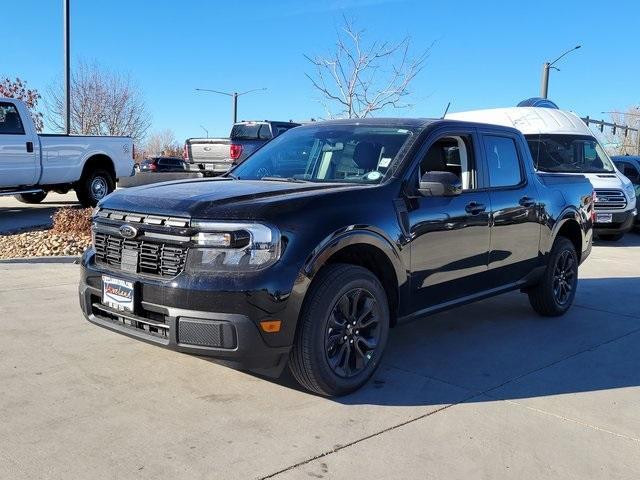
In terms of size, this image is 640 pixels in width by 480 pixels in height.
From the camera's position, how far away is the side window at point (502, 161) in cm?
545

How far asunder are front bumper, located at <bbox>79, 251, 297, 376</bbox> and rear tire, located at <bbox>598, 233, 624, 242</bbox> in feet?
37.5

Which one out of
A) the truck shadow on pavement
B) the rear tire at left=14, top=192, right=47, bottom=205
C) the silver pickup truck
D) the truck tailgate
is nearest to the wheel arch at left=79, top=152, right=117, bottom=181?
the rear tire at left=14, top=192, right=47, bottom=205

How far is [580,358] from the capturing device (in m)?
5.08

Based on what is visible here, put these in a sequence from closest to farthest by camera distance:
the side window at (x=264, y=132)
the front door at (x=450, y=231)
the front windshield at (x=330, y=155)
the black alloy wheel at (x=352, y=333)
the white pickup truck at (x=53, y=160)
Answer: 1. the black alloy wheel at (x=352, y=333)
2. the front door at (x=450, y=231)
3. the front windshield at (x=330, y=155)
4. the white pickup truck at (x=53, y=160)
5. the side window at (x=264, y=132)

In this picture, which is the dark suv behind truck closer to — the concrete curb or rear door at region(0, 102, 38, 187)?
the concrete curb

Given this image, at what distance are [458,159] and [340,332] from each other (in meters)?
2.00

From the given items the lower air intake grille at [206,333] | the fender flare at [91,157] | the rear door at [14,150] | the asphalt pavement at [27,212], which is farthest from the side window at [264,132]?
the lower air intake grille at [206,333]

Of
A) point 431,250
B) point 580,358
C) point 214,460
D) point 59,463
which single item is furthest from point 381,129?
point 59,463

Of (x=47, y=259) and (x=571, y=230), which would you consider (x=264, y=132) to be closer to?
(x=47, y=259)

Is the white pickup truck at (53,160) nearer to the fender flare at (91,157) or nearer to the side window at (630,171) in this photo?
the fender flare at (91,157)

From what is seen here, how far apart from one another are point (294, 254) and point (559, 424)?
1.87m

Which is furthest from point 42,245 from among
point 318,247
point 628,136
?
point 628,136

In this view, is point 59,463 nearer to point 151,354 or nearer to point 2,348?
point 151,354

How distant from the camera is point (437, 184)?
4410mm
